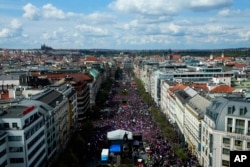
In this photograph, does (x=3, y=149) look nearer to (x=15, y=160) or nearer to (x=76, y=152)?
(x=15, y=160)

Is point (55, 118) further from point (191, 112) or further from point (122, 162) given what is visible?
point (191, 112)

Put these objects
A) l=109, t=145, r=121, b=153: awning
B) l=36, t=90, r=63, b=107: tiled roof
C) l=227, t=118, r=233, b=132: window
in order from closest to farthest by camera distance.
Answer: l=227, t=118, r=233, b=132: window
l=36, t=90, r=63, b=107: tiled roof
l=109, t=145, r=121, b=153: awning

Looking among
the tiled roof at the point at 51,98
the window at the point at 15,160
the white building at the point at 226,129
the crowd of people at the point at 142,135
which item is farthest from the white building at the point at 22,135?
the white building at the point at 226,129

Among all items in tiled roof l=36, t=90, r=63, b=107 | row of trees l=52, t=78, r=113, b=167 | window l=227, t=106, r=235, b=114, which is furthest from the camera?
tiled roof l=36, t=90, r=63, b=107

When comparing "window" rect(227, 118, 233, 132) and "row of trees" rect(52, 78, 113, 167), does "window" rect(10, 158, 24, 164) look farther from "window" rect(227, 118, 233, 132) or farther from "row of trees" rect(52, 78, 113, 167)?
"window" rect(227, 118, 233, 132)

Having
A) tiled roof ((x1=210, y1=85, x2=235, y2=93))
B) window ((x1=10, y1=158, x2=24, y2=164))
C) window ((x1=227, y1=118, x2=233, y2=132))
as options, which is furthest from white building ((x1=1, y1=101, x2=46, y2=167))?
tiled roof ((x1=210, y1=85, x2=235, y2=93))

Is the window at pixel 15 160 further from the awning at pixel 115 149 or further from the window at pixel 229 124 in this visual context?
the window at pixel 229 124

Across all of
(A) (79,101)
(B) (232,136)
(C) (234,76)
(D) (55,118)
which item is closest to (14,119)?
(D) (55,118)

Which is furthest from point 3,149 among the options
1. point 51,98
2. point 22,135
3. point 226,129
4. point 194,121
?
point 194,121

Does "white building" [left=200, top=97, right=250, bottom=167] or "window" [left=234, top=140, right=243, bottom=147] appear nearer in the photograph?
"white building" [left=200, top=97, right=250, bottom=167]
